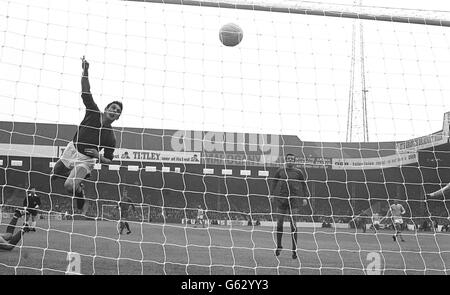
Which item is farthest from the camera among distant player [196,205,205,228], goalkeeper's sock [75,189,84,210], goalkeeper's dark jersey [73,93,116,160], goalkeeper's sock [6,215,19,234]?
distant player [196,205,205,228]

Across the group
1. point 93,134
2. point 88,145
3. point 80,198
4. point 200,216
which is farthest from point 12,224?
point 200,216

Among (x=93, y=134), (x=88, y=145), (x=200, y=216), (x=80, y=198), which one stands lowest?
(x=80, y=198)

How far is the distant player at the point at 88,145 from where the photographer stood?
6621 mm

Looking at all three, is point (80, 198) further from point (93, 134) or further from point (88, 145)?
point (93, 134)

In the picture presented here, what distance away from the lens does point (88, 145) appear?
6781 millimetres

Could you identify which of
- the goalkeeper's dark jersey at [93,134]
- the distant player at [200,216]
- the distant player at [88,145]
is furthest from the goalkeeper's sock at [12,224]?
the distant player at [200,216]

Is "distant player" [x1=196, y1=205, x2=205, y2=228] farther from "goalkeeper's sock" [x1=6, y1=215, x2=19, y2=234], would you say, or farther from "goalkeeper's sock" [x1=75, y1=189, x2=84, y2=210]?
"goalkeeper's sock" [x1=75, y1=189, x2=84, y2=210]

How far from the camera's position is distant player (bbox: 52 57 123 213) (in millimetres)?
6621

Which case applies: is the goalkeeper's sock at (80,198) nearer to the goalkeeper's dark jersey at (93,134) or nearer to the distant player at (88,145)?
the distant player at (88,145)

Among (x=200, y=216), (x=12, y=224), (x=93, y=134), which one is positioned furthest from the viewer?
(x=200, y=216)

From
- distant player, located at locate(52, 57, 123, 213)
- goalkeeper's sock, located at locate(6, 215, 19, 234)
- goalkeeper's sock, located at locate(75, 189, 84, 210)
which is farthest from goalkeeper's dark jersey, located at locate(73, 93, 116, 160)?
goalkeeper's sock, located at locate(6, 215, 19, 234)
